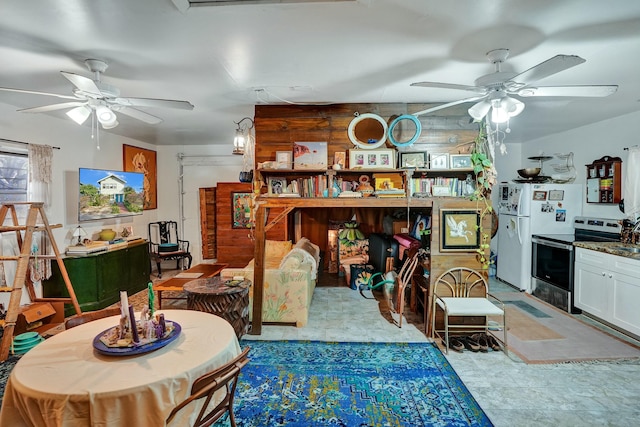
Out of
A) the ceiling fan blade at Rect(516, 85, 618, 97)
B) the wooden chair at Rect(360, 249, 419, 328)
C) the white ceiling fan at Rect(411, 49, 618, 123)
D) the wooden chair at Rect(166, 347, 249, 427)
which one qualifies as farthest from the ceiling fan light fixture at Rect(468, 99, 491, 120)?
the wooden chair at Rect(166, 347, 249, 427)

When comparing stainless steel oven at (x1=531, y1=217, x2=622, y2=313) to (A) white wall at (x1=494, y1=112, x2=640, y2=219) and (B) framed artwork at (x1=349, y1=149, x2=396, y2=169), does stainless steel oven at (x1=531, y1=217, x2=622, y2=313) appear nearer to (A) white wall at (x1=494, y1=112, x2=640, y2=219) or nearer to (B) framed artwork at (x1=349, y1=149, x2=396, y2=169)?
(A) white wall at (x1=494, y1=112, x2=640, y2=219)

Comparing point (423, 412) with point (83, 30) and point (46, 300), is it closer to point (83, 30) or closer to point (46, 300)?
point (83, 30)

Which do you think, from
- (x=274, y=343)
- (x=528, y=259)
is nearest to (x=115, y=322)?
(x=274, y=343)

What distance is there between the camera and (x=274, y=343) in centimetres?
338

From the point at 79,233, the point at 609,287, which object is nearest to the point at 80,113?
the point at 79,233

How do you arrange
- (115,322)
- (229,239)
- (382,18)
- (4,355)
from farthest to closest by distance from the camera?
(229,239), (4,355), (115,322), (382,18)

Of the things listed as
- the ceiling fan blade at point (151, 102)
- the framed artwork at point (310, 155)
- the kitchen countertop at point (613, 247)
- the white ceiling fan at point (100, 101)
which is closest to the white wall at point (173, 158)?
the kitchen countertop at point (613, 247)

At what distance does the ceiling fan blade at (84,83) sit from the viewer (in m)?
2.18

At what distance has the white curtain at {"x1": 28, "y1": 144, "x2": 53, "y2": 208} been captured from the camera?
3994 millimetres

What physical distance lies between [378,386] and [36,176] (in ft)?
14.7

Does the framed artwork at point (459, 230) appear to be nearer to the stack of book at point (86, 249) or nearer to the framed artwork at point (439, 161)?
the framed artwork at point (439, 161)

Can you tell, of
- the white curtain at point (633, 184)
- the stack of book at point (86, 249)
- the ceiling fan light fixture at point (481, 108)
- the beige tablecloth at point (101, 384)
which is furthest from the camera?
the stack of book at point (86, 249)

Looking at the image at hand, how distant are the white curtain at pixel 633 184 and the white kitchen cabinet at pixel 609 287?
731 mm

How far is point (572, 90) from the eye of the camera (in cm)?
242
